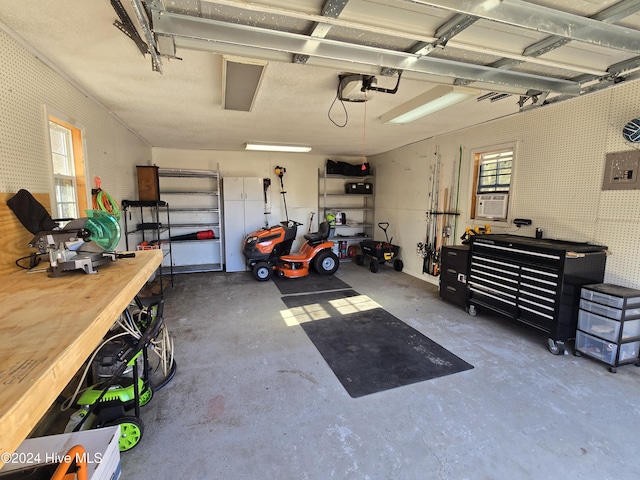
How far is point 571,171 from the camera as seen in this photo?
9.97 feet

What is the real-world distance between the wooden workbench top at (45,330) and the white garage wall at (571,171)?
3902mm

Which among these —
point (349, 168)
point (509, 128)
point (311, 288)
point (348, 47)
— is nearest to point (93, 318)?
point (348, 47)

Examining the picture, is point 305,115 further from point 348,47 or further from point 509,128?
point 509,128

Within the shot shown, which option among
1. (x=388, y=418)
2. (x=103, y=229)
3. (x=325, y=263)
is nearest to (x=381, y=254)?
(x=325, y=263)

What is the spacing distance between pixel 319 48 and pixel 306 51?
78 millimetres

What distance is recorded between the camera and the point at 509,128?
369cm

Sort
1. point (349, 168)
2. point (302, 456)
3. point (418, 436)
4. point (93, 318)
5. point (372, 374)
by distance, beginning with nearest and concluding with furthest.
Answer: point (93, 318) < point (302, 456) < point (418, 436) < point (372, 374) < point (349, 168)

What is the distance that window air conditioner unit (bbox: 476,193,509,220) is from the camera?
3.77 meters

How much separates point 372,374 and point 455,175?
11.3 ft

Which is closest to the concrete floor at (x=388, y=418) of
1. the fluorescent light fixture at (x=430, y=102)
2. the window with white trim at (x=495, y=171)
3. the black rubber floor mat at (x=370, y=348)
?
the black rubber floor mat at (x=370, y=348)

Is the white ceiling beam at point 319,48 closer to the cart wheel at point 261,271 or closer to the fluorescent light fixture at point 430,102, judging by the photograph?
the fluorescent light fixture at point 430,102

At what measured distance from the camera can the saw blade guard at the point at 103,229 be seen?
5.63ft

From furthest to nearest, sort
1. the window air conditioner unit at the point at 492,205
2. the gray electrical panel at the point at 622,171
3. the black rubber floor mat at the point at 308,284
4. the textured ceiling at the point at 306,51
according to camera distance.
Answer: the black rubber floor mat at the point at 308,284 < the window air conditioner unit at the point at 492,205 < the gray electrical panel at the point at 622,171 < the textured ceiling at the point at 306,51

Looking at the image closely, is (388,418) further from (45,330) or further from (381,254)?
(381,254)
